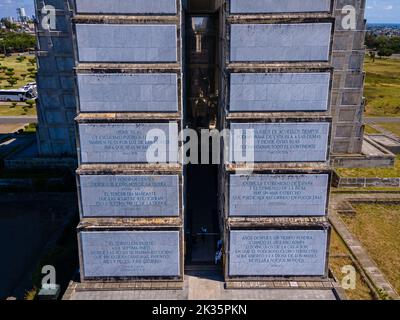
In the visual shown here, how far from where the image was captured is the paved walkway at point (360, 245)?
27.3 m

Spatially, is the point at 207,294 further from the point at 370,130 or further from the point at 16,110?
the point at 16,110

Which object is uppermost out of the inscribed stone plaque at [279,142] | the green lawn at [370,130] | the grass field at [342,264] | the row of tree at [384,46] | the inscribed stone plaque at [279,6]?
the inscribed stone plaque at [279,6]

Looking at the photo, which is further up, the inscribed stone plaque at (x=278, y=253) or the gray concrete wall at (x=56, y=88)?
the gray concrete wall at (x=56, y=88)

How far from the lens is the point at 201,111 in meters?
40.4

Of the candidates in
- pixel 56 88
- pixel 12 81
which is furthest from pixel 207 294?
pixel 12 81

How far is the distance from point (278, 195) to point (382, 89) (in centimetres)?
8846

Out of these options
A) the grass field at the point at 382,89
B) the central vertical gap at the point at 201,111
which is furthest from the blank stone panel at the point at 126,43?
the grass field at the point at 382,89

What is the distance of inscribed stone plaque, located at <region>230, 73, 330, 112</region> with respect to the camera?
2355 centimetres

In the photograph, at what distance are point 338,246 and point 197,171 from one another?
1658 centimetres

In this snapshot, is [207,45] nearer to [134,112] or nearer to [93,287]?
[134,112]

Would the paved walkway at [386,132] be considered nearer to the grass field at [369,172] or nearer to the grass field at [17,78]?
the grass field at [369,172]

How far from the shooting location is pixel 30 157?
1890 inches

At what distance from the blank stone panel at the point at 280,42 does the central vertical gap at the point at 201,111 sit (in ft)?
42.2
